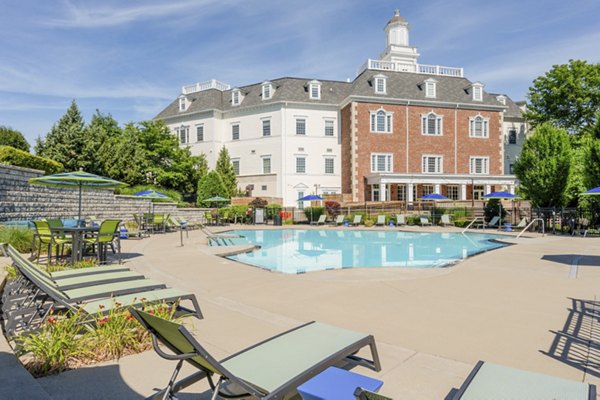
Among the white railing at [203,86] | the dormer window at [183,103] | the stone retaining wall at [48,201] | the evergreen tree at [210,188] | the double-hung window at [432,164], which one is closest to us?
the stone retaining wall at [48,201]

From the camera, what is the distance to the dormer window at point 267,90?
39.5 m

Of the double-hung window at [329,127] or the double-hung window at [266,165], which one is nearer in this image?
the double-hung window at [266,165]

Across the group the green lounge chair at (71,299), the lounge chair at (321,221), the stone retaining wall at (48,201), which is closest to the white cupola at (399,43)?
the lounge chair at (321,221)

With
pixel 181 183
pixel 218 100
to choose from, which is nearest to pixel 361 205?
pixel 181 183

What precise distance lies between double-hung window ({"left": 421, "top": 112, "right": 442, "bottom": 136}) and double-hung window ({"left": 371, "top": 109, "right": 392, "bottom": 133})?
3608 mm

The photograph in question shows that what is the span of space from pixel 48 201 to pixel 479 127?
3824 centimetres

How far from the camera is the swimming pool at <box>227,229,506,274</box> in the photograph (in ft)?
41.1

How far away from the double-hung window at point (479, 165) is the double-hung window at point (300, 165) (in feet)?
56.4

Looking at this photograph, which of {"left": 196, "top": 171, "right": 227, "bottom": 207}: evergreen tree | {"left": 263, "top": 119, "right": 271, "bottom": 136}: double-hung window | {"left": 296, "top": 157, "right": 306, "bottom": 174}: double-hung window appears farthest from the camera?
{"left": 263, "top": 119, "right": 271, "bottom": 136}: double-hung window

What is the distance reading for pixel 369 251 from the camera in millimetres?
16031

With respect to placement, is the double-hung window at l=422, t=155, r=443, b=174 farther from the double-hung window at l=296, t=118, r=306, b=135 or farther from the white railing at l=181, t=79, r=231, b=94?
the white railing at l=181, t=79, r=231, b=94

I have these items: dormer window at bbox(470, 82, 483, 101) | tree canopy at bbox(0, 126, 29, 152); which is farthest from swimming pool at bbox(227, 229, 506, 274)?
tree canopy at bbox(0, 126, 29, 152)

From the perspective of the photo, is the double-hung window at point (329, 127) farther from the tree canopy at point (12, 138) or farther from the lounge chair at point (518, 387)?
the lounge chair at point (518, 387)

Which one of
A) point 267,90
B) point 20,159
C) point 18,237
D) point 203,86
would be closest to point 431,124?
point 267,90
